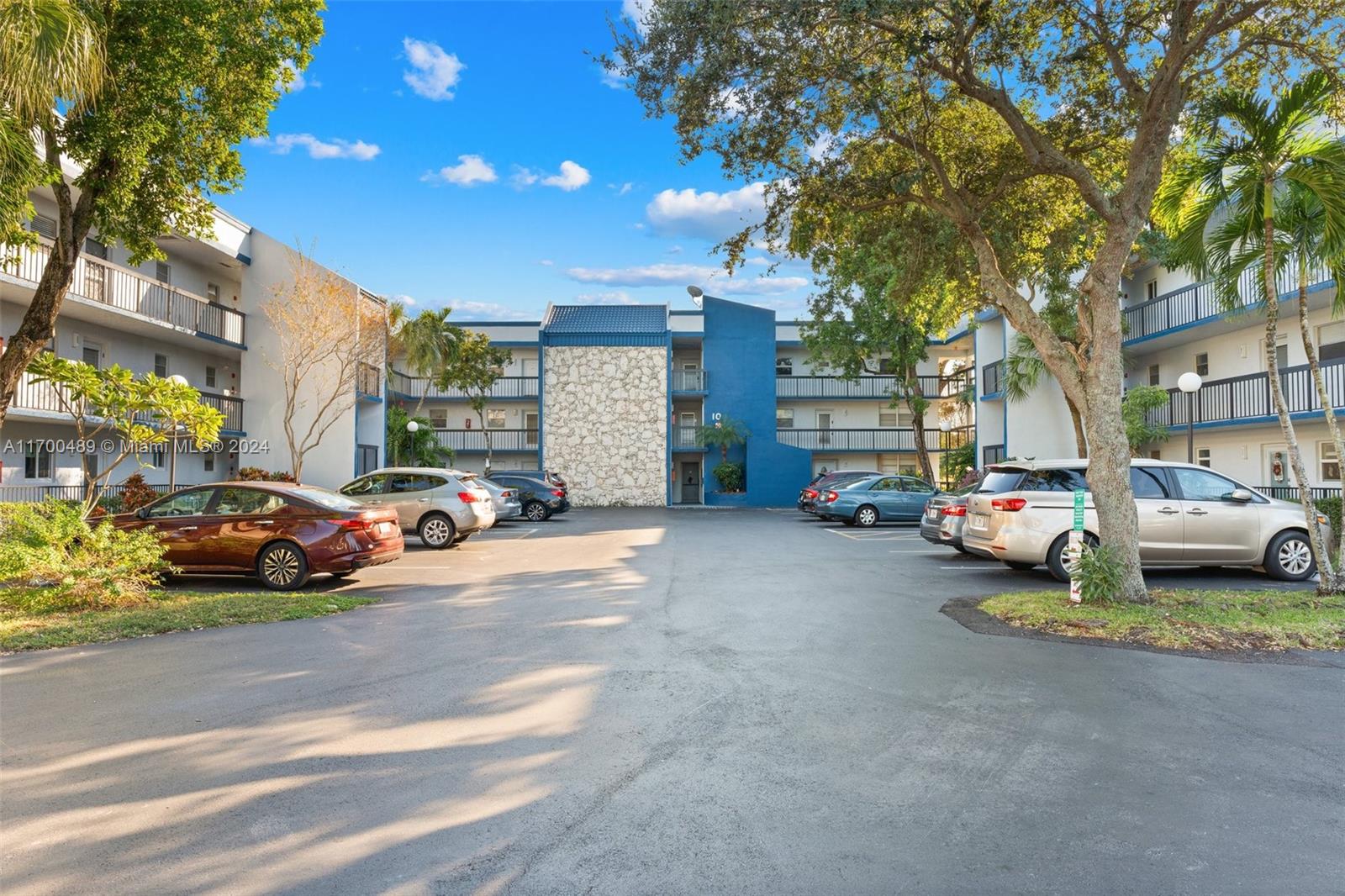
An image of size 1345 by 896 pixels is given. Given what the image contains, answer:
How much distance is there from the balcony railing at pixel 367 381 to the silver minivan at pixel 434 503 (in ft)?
24.4

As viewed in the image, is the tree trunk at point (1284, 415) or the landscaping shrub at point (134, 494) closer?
the tree trunk at point (1284, 415)

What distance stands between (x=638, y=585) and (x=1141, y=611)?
244 inches

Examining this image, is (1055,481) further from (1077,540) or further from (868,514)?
(868,514)

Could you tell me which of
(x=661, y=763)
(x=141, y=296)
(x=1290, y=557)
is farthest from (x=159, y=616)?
(x=1290, y=557)

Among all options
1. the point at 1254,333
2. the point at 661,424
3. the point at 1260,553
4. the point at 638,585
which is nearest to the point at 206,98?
the point at 638,585

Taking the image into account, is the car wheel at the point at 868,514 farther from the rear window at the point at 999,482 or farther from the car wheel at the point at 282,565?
the car wheel at the point at 282,565

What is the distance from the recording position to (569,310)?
42.2 meters

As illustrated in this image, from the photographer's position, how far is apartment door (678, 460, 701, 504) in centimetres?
4228

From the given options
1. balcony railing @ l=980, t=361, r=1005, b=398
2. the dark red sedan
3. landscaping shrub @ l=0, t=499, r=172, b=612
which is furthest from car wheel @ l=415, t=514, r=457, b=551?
balcony railing @ l=980, t=361, r=1005, b=398

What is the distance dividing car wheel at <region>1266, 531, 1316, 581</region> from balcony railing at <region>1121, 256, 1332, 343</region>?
871 cm

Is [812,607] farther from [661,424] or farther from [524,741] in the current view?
[661,424]

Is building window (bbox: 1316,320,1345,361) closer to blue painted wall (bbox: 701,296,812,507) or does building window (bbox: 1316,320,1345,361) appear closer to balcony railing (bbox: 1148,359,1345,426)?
balcony railing (bbox: 1148,359,1345,426)

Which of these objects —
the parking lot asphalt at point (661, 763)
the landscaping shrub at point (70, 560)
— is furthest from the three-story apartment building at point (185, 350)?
the parking lot asphalt at point (661, 763)

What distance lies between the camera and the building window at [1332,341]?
19.2 meters
